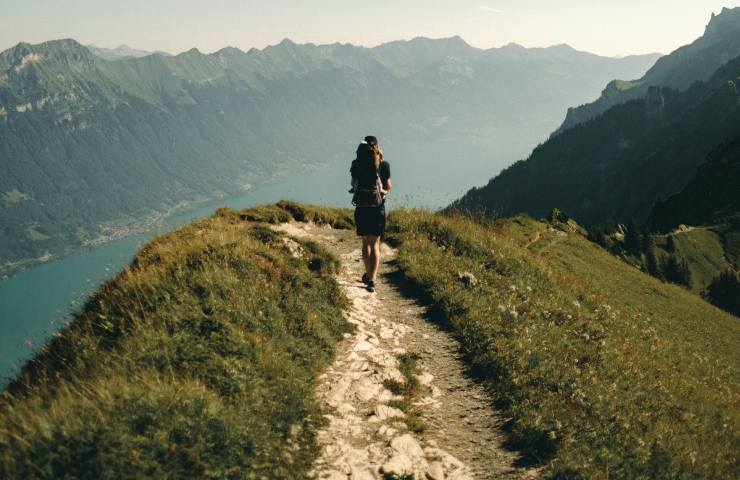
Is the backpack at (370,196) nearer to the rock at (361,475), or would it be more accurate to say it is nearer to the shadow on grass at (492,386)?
the shadow on grass at (492,386)

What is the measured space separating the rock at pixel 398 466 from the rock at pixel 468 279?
725cm

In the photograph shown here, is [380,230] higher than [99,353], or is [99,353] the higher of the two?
[380,230]

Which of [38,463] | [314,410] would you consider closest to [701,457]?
[314,410]

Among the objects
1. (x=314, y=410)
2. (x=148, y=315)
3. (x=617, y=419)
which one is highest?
(x=148, y=315)

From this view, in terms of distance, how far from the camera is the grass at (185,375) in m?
5.30

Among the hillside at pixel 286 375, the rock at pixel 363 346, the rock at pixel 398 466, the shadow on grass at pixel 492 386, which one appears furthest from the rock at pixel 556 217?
the rock at pixel 398 466

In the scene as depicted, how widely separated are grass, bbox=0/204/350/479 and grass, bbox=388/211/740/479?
348 centimetres

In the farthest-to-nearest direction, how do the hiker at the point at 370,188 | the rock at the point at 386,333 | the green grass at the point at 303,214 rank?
the green grass at the point at 303,214, the hiker at the point at 370,188, the rock at the point at 386,333

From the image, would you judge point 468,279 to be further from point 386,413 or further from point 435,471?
point 435,471

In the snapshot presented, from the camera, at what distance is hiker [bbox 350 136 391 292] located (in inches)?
511

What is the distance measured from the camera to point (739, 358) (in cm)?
2445

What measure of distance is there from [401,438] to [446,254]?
9.42 m

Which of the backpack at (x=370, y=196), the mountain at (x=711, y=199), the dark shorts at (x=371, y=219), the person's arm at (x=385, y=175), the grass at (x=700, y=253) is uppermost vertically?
the person's arm at (x=385, y=175)

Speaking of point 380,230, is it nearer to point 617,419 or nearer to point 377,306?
point 377,306
